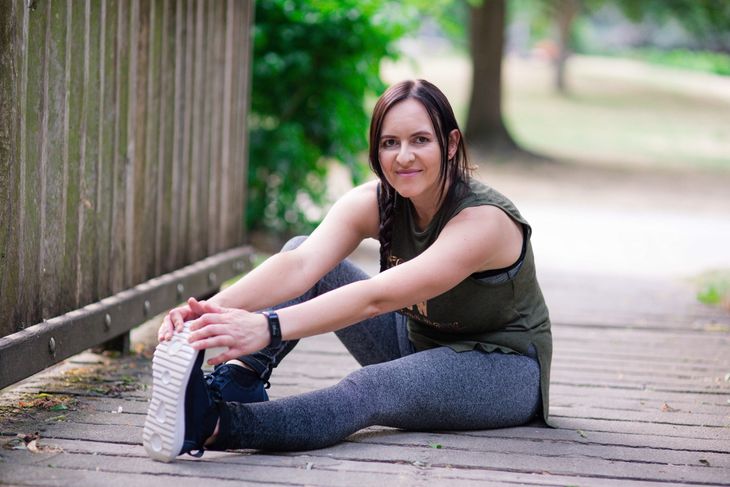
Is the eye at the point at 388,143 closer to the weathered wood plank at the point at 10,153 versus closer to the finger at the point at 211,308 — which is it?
the finger at the point at 211,308

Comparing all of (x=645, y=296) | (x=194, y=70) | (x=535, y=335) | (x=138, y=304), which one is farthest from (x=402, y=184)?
(x=645, y=296)

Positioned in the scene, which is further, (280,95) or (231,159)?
(280,95)

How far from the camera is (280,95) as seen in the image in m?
8.37

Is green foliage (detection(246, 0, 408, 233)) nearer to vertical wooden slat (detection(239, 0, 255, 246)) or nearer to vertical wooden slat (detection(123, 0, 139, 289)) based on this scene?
vertical wooden slat (detection(239, 0, 255, 246))

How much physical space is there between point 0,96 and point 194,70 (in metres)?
2.08

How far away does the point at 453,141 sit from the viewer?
314cm

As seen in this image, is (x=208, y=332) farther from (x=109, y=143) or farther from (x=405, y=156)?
(x=109, y=143)

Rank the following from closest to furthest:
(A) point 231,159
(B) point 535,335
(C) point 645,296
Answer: (B) point 535,335 < (A) point 231,159 < (C) point 645,296

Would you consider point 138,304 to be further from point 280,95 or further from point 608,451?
point 280,95

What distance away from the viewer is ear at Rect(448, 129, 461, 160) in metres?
3.12

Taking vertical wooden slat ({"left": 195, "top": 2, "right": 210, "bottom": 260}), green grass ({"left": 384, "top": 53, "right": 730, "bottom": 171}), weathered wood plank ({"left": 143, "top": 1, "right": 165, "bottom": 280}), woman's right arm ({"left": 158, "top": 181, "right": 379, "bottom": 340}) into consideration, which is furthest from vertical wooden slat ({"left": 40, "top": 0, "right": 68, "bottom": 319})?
green grass ({"left": 384, "top": 53, "right": 730, "bottom": 171})

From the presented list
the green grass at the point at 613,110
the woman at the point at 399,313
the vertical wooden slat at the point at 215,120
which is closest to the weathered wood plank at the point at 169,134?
the vertical wooden slat at the point at 215,120

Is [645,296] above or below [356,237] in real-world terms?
below

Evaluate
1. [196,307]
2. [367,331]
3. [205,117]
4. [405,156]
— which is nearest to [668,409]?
[367,331]
